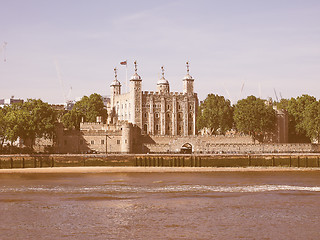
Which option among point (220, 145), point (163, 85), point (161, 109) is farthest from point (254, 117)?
point (163, 85)

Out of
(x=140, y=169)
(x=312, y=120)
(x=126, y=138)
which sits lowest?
(x=140, y=169)

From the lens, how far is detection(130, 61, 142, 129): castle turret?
135000mm

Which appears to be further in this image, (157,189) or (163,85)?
(163,85)

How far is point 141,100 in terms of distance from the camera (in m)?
136

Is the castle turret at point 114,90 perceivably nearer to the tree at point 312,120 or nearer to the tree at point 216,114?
the tree at point 216,114

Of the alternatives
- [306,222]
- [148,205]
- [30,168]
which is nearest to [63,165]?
[30,168]

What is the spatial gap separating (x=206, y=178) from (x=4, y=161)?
3817 centimetres

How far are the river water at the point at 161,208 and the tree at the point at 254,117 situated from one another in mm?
43215

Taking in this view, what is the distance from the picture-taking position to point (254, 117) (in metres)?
→ 123

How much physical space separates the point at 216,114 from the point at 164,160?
33235 millimetres

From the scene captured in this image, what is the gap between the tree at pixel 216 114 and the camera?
132m

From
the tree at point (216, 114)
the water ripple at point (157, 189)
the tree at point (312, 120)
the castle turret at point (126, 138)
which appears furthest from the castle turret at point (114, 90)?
the water ripple at point (157, 189)

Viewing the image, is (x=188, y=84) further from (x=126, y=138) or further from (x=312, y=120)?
(x=312, y=120)

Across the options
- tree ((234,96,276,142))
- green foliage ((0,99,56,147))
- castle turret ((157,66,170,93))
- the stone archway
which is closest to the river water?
green foliage ((0,99,56,147))
